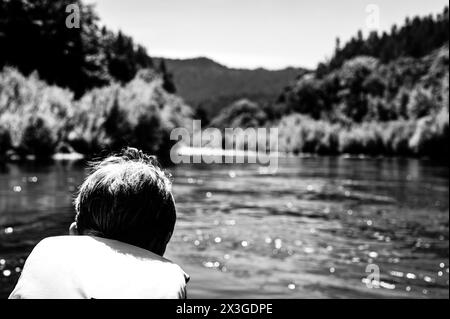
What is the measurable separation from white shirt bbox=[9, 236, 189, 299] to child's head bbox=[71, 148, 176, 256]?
134mm

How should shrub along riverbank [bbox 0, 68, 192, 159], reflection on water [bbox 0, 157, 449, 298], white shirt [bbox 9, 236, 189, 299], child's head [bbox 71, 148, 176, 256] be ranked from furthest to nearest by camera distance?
1. shrub along riverbank [bbox 0, 68, 192, 159]
2. reflection on water [bbox 0, 157, 449, 298]
3. child's head [bbox 71, 148, 176, 256]
4. white shirt [bbox 9, 236, 189, 299]

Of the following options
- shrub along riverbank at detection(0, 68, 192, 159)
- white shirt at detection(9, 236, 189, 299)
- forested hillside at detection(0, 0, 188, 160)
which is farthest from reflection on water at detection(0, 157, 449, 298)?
shrub along riverbank at detection(0, 68, 192, 159)

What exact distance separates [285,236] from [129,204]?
11501 millimetres

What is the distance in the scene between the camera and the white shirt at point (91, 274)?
1.58 metres

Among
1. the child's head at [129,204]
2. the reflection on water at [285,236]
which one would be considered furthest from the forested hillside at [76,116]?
the child's head at [129,204]

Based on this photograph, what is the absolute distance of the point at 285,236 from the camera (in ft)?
42.9

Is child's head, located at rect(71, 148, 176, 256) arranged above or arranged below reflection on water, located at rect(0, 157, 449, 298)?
above

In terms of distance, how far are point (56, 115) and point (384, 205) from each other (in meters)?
26.1

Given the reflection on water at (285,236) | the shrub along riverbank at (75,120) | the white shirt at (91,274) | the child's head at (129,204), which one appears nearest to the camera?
the white shirt at (91,274)

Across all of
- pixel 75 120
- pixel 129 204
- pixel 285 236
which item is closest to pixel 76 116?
pixel 75 120

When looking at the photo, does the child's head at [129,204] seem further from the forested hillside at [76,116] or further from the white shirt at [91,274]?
the forested hillside at [76,116]

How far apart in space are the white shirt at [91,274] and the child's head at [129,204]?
134 millimetres

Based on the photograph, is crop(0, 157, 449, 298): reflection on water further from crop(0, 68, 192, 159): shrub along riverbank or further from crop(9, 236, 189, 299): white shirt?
crop(0, 68, 192, 159): shrub along riverbank

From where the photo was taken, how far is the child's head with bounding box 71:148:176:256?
1795 mm
